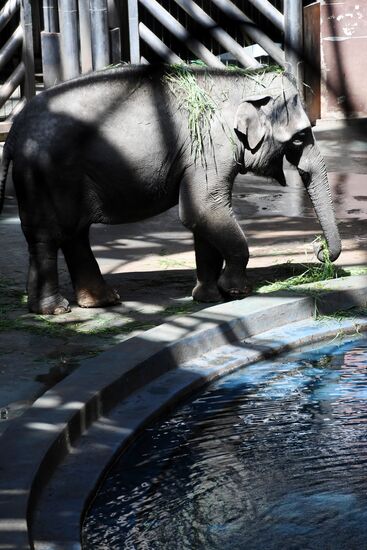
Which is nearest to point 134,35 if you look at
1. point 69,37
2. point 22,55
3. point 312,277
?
point 22,55

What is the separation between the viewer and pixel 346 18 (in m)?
14.9

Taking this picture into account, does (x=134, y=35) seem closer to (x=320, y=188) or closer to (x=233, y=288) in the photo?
(x=320, y=188)

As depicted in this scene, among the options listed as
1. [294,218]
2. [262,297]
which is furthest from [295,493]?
[294,218]

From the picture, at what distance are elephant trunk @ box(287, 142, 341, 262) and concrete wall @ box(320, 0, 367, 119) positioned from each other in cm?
745

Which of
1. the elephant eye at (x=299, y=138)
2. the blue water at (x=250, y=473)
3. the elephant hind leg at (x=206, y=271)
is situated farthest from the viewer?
the elephant hind leg at (x=206, y=271)

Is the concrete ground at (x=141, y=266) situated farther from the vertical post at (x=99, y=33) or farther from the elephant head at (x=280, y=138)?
the vertical post at (x=99, y=33)

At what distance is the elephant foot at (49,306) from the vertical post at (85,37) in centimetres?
504

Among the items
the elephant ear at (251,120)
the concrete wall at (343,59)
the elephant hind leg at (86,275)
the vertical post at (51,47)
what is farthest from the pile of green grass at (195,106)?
the concrete wall at (343,59)

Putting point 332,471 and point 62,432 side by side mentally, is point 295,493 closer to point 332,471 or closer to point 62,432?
point 332,471

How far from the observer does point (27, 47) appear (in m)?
13.6

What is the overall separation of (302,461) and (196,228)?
8.58 feet

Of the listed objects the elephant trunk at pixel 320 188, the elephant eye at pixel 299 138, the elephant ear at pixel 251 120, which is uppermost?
the elephant ear at pixel 251 120

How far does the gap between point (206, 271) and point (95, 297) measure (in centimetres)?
72

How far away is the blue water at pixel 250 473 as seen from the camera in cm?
459
